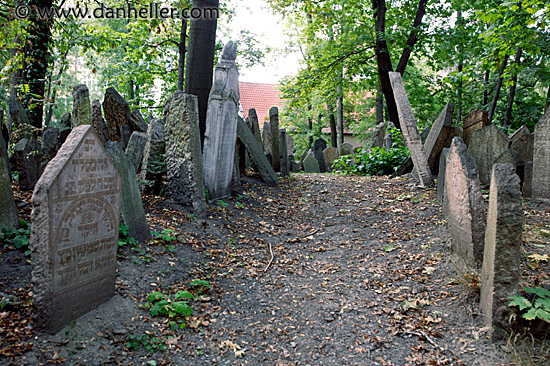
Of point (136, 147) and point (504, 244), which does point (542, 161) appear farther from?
point (136, 147)

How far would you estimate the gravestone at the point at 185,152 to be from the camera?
18.9 ft

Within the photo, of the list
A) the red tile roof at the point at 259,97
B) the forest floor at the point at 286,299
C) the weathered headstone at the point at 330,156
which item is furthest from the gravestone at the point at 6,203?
the red tile roof at the point at 259,97

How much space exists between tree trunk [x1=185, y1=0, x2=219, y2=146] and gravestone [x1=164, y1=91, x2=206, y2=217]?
1.44 metres

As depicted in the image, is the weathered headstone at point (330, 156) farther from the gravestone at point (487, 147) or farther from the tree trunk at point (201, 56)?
the tree trunk at point (201, 56)

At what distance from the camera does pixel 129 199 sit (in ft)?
14.6

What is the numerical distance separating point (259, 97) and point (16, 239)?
1103 inches

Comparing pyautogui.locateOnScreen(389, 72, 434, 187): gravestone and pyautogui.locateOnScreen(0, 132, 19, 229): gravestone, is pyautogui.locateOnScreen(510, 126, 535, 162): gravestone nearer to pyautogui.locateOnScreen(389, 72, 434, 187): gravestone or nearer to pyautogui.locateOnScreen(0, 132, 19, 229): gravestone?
pyautogui.locateOnScreen(389, 72, 434, 187): gravestone

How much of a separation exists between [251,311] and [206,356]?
0.86 m

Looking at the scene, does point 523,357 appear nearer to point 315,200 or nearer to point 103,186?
point 103,186

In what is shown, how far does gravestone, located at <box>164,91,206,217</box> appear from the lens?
18.9 feet

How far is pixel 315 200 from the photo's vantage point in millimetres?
8039

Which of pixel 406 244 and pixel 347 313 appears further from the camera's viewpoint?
pixel 406 244

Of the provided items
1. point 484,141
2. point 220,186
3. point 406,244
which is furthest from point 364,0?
point 406,244

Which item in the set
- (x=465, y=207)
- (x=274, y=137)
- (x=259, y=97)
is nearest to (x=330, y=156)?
(x=274, y=137)
